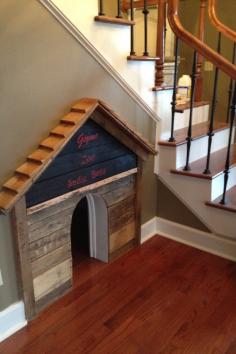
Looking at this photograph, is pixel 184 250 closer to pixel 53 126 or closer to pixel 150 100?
pixel 150 100

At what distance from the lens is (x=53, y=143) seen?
5.19 ft

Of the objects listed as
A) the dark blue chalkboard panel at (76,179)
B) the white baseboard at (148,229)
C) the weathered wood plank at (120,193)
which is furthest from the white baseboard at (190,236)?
the dark blue chalkboard panel at (76,179)

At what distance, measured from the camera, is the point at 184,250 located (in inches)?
95.6

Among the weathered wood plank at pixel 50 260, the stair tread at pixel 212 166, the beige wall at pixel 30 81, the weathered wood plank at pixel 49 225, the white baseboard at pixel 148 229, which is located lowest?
the white baseboard at pixel 148 229

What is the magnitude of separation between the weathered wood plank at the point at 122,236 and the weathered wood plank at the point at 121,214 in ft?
0.11

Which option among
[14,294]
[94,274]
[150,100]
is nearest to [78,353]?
[14,294]

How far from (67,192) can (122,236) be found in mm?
702

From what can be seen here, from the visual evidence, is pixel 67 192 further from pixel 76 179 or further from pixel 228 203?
pixel 228 203

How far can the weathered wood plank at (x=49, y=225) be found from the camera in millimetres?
1674

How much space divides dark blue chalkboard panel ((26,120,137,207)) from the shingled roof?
0.27 ft

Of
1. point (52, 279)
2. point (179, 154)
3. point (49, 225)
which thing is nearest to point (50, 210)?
point (49, 225)

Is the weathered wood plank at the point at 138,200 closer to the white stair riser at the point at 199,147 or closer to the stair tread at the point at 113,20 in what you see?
the white stair riser at the point at 199,147

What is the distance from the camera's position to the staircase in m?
1.90

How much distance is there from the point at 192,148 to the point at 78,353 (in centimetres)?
156
